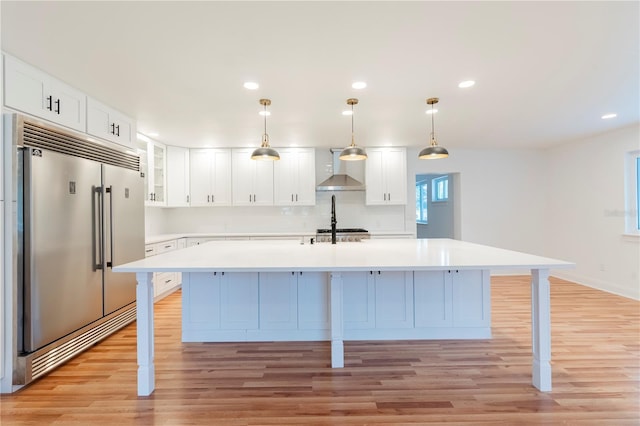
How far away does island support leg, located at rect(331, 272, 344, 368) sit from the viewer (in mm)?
2447

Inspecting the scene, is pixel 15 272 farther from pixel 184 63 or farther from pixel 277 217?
pixel 277 217

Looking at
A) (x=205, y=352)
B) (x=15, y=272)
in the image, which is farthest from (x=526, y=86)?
(x=15, y=272)

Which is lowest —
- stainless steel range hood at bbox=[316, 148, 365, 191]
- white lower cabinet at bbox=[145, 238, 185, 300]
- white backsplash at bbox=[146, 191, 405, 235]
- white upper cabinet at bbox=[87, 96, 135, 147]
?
white lower cabinet at bbox=[145, 238, 185, 300]

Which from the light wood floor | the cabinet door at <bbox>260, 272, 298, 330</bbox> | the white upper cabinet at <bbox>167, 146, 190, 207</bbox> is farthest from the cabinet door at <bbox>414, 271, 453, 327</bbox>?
the white upper cabinet at <bbox>167, 146, 190, 207</bbox>

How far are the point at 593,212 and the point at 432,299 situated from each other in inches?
151

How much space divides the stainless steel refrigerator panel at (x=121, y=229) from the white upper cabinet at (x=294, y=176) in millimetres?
2258

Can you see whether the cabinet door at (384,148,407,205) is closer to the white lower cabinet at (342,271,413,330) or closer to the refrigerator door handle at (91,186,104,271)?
the white lower cabinet at (342,271,413,330)

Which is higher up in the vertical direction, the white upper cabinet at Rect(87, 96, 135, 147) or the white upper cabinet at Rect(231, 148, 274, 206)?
the white upper cabinet at Rect(87, 96, 135, 147)

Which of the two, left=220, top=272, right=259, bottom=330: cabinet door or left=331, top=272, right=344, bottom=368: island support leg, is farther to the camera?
left=220, top=272, right=259, bottom=330: cabinet door

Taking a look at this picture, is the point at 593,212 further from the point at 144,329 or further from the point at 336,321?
the point at 144,329

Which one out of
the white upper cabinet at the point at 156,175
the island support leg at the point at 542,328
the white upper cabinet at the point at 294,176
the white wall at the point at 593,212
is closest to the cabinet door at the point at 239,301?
the island support leg at the point at 542,328

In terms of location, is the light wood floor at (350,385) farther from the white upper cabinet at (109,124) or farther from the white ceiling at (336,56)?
the white ceiling at (336,56)

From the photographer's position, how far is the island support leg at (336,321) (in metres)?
2.45

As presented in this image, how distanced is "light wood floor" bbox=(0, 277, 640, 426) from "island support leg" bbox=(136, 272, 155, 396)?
10cm
